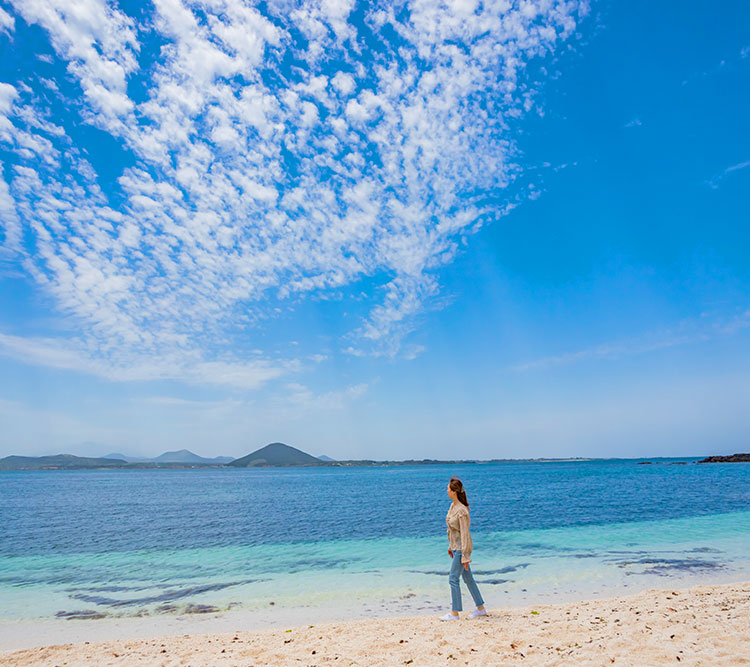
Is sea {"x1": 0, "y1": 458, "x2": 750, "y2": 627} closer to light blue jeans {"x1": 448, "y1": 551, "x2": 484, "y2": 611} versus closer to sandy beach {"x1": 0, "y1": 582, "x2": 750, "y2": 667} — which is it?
sandy beach {"x1": 0, "y1": 582, "x2": 750, "y2": 667}

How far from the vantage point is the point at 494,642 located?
28.7 feet

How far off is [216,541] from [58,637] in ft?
51.6

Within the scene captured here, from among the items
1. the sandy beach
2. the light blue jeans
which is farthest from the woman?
the sandy beach

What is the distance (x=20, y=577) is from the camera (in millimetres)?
18719

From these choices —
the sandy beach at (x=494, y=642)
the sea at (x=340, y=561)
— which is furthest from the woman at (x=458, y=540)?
the sea at (x=340, y=561)

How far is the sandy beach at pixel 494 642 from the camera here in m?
7.72

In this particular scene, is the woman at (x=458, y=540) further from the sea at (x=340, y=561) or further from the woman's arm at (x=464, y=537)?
the sea at (x=340, y=561)

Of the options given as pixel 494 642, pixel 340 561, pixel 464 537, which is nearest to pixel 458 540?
pixel 464 537

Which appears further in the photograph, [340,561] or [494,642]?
[340,561]

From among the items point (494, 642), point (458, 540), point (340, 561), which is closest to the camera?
point (494, 642)

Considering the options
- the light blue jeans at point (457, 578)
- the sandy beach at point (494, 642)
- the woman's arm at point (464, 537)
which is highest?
the woman's arm at point (464, 537)

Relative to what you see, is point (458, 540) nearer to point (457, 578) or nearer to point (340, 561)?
point (457, 578)

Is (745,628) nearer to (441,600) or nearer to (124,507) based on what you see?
(441,600)

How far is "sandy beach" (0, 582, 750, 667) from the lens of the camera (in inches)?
304
